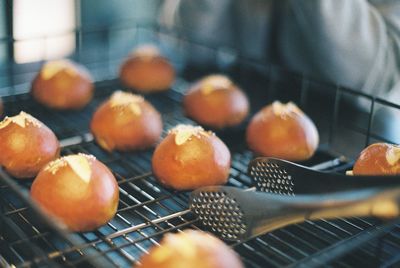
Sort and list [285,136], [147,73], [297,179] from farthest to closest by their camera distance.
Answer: [147,73] → [285,136] → [297,179]

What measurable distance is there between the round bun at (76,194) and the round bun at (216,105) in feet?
1.30

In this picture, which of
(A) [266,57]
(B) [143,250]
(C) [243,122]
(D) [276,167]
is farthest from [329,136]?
(B) [143,250]

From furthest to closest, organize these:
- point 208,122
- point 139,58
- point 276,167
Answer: point 139,58 → point 208,122 → point 276,167

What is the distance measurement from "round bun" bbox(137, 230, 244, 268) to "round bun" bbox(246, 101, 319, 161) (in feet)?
1.40

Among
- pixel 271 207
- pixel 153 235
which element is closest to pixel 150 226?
pixel 153 235

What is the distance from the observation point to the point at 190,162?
0.93m

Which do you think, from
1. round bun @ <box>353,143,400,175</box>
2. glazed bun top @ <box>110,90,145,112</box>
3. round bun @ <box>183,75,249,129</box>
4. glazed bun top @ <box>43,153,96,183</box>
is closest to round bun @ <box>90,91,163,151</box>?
glazed bun top @ <box>110,90,145,112</box>

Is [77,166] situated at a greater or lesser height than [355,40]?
lesser

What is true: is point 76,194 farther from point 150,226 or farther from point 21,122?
point 21,122

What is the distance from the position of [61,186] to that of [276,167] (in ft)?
1.06

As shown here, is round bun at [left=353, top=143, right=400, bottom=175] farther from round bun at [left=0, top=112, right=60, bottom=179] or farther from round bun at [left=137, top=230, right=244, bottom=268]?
round bun at [left=0, top=112, right=60, bottom=179]

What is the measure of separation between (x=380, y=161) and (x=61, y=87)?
677 mm

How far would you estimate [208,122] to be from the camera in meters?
1.19

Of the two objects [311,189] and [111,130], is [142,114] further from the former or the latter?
[311,189]
